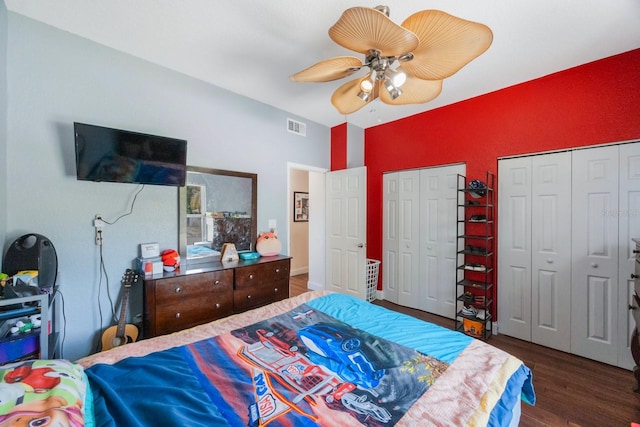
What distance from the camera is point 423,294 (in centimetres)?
341

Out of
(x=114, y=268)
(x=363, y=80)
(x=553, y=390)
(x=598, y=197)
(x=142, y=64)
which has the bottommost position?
(x=553, y=390)

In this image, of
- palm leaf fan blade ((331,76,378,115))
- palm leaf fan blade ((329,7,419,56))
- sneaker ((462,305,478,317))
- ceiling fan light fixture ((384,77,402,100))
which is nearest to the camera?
palm leaf fan blade ((329,7,419,56))

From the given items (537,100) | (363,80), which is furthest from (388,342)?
(537,100)

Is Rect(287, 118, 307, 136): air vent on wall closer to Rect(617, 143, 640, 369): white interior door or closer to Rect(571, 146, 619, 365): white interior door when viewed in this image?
Rect(571, 146, 619, 365): white interior door

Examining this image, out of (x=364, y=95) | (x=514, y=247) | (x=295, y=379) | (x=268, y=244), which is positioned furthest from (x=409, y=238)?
(x=295, y=379)

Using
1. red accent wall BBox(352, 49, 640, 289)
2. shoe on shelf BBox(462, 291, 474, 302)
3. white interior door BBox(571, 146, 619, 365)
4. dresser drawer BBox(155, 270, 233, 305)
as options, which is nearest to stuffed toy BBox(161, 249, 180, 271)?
dresser drawer BBox(155, 270, 233, 305)

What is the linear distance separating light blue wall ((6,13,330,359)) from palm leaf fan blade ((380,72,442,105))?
1.88m

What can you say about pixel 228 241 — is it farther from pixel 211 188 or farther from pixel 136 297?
pixel 136 297

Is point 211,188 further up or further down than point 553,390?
further up

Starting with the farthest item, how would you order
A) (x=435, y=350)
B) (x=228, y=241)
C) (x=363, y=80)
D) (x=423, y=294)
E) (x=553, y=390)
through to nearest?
(x=423, y=294)
(x=228, y=241)
(x=553, y=390)
(x=363, y=80)
(x=435, y=350)

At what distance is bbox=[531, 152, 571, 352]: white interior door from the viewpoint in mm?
2438

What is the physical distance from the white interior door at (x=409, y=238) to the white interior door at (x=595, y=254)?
59.4 inches

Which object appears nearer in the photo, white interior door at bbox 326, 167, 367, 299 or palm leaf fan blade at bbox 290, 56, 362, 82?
palm leaf fan blade at bbox 290, 56, 362, 82

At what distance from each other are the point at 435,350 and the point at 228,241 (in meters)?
2.26
